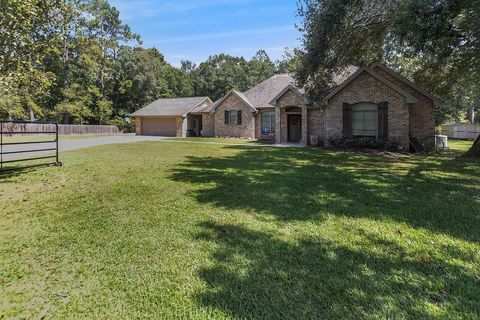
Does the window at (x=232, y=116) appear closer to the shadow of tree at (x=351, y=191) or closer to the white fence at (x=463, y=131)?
the shadow of tree at (x=351, y=191)

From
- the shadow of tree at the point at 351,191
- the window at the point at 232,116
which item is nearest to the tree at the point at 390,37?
the shadow of tree at the point at 351,191

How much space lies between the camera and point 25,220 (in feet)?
15.6

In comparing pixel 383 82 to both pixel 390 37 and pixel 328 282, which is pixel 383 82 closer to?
pixel 390 37

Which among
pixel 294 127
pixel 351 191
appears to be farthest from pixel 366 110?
pixel 351 191

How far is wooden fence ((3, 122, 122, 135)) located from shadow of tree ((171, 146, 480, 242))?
2630 cm

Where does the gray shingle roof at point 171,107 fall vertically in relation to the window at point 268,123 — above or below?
above

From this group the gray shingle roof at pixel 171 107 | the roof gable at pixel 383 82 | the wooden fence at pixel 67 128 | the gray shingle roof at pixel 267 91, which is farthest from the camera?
the gray shingle roof at pixel 171 107

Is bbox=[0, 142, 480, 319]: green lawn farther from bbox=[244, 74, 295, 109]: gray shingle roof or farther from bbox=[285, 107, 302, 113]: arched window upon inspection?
bbox=[244, 74, 295, 109]: gray shingle roof

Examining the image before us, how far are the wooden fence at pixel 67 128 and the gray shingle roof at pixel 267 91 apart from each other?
745 inches

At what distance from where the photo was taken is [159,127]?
34594 mm

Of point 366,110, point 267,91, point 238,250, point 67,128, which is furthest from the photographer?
point 67,128

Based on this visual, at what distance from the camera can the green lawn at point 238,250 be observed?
262 cm

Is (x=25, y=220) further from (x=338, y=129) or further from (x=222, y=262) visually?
(x=338, y=129)

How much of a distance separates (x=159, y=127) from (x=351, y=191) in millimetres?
30809
